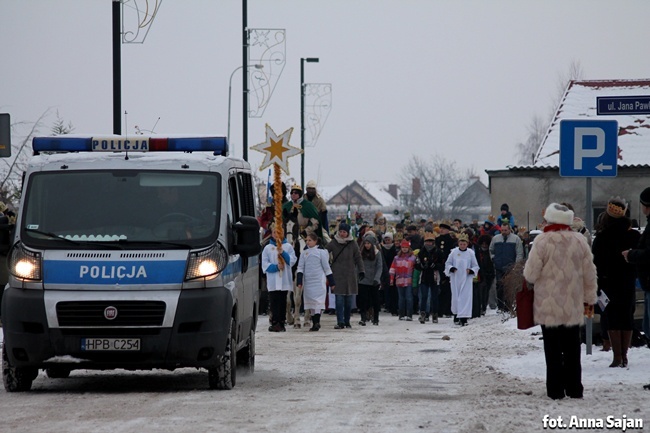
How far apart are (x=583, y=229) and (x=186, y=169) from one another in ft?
20.7

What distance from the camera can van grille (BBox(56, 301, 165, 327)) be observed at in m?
12.3

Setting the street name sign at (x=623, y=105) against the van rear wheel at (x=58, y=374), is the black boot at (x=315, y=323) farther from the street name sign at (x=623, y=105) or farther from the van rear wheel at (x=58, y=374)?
the street name sign at (x=623, y=105)

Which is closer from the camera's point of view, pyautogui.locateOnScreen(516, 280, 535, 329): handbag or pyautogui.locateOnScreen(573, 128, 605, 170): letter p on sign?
pyautogui.locateOnScreen(516, 280, 535, 329): handbag

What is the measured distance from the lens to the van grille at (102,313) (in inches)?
485

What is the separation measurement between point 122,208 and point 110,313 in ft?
3.69

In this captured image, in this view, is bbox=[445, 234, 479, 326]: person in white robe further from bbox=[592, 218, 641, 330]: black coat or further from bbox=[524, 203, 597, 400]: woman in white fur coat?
bbox=[524, 203, 597, 400]: woman in white fur coat

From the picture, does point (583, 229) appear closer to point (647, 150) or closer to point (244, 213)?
point (244, 213)

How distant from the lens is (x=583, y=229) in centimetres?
1736

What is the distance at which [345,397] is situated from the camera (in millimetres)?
12242

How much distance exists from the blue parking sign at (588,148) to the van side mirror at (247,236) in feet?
13.8

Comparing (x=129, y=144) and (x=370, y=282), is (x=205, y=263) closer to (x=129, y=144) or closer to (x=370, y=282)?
(x=129, y=144)

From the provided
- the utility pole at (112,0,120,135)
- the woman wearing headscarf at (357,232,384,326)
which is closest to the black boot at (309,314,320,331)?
the woman wearing headscarf at (357,232,384,326)

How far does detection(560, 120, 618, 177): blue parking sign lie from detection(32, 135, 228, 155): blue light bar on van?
4.04 metres

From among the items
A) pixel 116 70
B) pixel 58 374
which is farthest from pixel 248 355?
pixel 116 70
